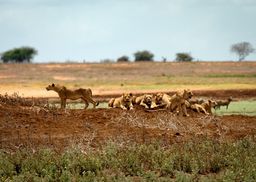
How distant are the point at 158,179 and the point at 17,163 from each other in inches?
112

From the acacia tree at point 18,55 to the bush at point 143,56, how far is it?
59.9 feet

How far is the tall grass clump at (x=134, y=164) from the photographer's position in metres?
11.6

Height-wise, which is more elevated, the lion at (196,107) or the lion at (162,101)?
the lion at (162,101)

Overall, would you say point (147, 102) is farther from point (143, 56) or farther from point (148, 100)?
point (143, 56)

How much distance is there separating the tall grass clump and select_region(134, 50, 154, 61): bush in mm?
97859

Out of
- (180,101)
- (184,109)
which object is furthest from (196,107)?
(184,109)

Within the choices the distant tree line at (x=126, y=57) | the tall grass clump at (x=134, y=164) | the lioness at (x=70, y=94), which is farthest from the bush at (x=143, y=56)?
the tall grass clump at (x=134, y=164)

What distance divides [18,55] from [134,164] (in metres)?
91.1

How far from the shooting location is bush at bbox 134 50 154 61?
365 feet

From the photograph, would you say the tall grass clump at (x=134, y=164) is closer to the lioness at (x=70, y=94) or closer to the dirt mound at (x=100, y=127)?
the dirt mound at (x=100, y=127)

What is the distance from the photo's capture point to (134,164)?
1240 cm

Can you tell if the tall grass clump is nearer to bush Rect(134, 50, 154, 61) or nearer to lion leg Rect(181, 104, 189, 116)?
lion leg Rect(181, 104, 189, 116)

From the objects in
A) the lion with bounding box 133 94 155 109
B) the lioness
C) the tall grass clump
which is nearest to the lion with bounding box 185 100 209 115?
the lion with bounding box 133 94 155 109

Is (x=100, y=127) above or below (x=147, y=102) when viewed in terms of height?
below
